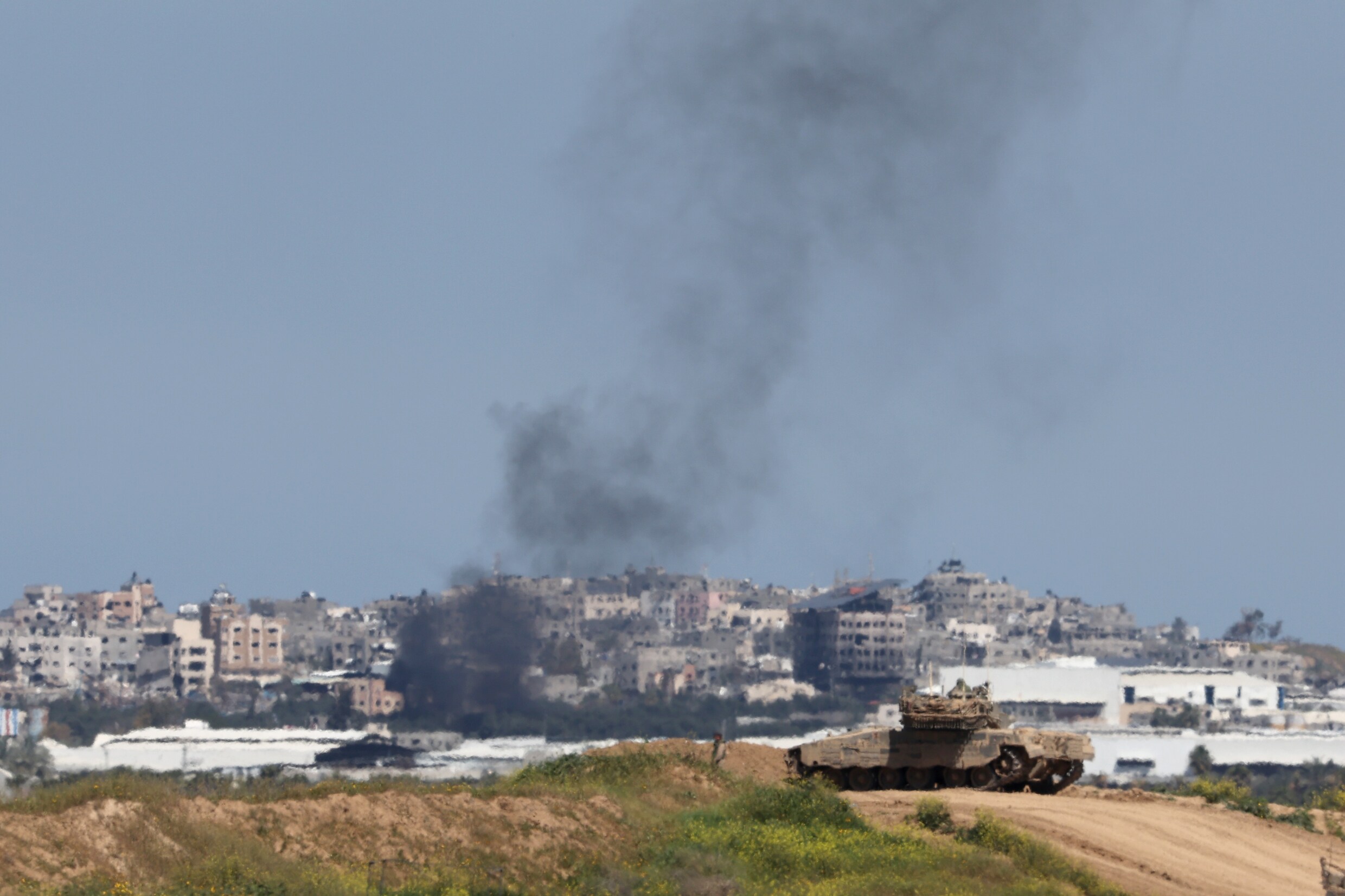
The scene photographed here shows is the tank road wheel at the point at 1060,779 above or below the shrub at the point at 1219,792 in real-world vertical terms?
above

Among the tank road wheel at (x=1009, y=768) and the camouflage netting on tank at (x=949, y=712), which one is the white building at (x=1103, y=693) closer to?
the camouflage netting on tank at (x=949, y=712)

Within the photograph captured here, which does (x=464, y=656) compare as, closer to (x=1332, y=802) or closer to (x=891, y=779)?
(x=1332, y=802)

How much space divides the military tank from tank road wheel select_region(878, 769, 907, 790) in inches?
0.5

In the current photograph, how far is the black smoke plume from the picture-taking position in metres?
144

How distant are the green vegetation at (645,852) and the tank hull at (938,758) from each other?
6.70 metres

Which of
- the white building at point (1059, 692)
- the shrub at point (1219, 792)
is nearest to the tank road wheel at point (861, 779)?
the shrub at point (1219, 792)

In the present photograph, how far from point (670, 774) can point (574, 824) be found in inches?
290

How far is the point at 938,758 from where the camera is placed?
46.0m

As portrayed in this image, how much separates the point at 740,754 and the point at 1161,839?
39.9ft

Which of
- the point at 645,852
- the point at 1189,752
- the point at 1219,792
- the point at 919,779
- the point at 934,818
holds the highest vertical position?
the point at 919,779

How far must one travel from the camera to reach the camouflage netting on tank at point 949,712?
150 feet

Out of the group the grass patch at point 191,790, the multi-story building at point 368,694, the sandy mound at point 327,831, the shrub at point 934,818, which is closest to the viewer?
the sandy mound at point 327,831

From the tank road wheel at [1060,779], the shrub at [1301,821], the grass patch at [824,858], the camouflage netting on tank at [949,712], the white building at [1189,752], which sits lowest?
the white building at [1189,752]

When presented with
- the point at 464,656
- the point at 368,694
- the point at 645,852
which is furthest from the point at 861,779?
the point at 368,694
